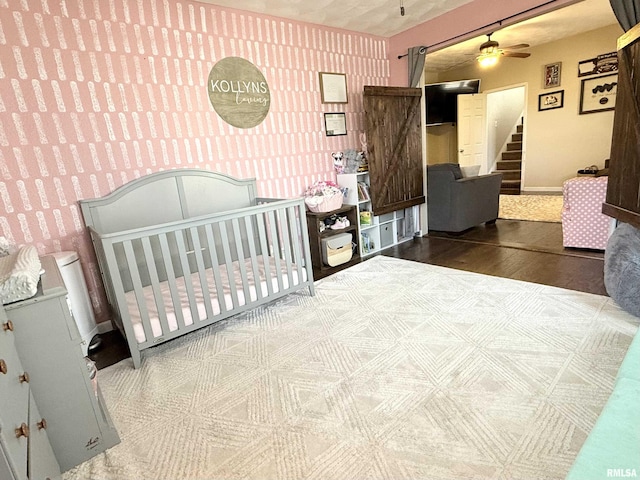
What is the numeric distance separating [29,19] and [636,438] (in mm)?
3407

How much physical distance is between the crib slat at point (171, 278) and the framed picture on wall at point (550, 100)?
7.14 metres

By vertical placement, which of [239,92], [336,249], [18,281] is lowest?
[336,249]

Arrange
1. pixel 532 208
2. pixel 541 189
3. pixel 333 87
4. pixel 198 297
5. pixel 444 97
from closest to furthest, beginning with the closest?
1. pixel 198 297
2. pixel 333 87
3. pixel 532 208
4. pixel 541 189
5. pixel 444 97

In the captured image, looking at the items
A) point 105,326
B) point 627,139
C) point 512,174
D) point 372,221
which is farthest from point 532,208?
point 105,326

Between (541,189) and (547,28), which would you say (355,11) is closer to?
(547,28)

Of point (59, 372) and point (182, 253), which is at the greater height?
point (182, 253)

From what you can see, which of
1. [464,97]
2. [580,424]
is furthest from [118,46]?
[464,97]

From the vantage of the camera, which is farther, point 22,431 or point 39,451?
point 39,451

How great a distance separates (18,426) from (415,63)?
4438 millimetres

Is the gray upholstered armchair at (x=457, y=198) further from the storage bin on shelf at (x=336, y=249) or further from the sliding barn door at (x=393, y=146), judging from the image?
the storage bin on shelf at (x=336, y=249)

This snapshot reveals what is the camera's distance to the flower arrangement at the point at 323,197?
3.40m

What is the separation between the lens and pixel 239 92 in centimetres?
308

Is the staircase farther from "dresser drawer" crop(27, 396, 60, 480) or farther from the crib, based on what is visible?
"dresser drawer" crop(27, 396, 60, 480)

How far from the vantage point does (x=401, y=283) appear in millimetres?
3010
